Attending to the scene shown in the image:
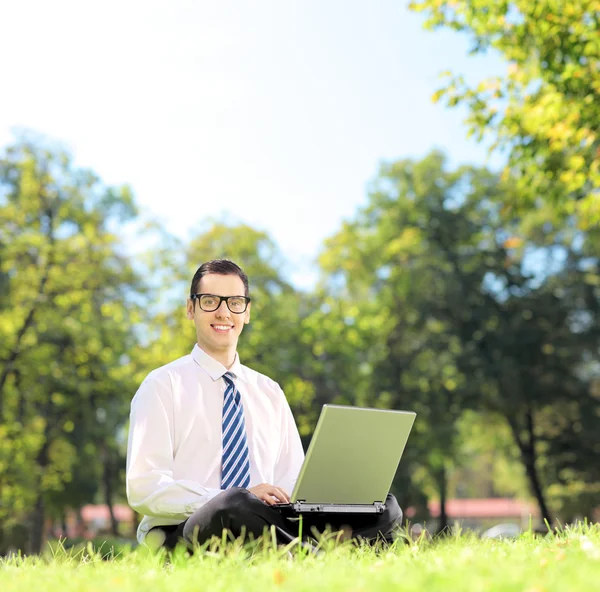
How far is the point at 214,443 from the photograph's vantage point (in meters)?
4.64

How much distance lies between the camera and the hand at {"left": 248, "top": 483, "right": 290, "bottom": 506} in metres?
4.06

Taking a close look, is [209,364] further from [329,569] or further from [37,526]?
[37,526]

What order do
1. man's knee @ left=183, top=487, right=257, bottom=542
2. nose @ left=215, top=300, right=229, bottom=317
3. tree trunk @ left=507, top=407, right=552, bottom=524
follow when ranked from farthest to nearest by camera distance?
tree trunk @ left=507, top=407, right=552, bottom=524
nose @ left=215, top=300, right=229, bottom=317
man's knee @ left=183, top=487, right=257, bottom=542

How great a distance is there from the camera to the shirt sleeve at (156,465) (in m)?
4.21

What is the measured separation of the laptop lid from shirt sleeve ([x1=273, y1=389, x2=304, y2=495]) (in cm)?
67

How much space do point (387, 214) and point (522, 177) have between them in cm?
2125

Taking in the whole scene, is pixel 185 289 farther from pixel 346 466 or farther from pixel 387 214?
pixel 346 466

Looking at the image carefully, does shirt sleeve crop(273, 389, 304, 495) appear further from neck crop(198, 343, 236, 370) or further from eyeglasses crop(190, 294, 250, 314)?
eyeglasses crop(190, 294, 250, 314)

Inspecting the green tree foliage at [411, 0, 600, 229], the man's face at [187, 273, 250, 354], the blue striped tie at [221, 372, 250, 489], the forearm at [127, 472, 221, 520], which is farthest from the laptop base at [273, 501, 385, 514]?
the green tree foliage at [411, 0, 600, 229]

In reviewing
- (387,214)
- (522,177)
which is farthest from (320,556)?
(387,214)

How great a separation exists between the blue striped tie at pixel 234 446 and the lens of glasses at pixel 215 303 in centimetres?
45

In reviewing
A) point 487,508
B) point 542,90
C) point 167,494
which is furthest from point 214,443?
point 487,508

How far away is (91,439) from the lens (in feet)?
87.1

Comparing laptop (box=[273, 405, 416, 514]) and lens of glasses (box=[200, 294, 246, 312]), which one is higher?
lens of glasses (box=[200, 294, 246, 312])
